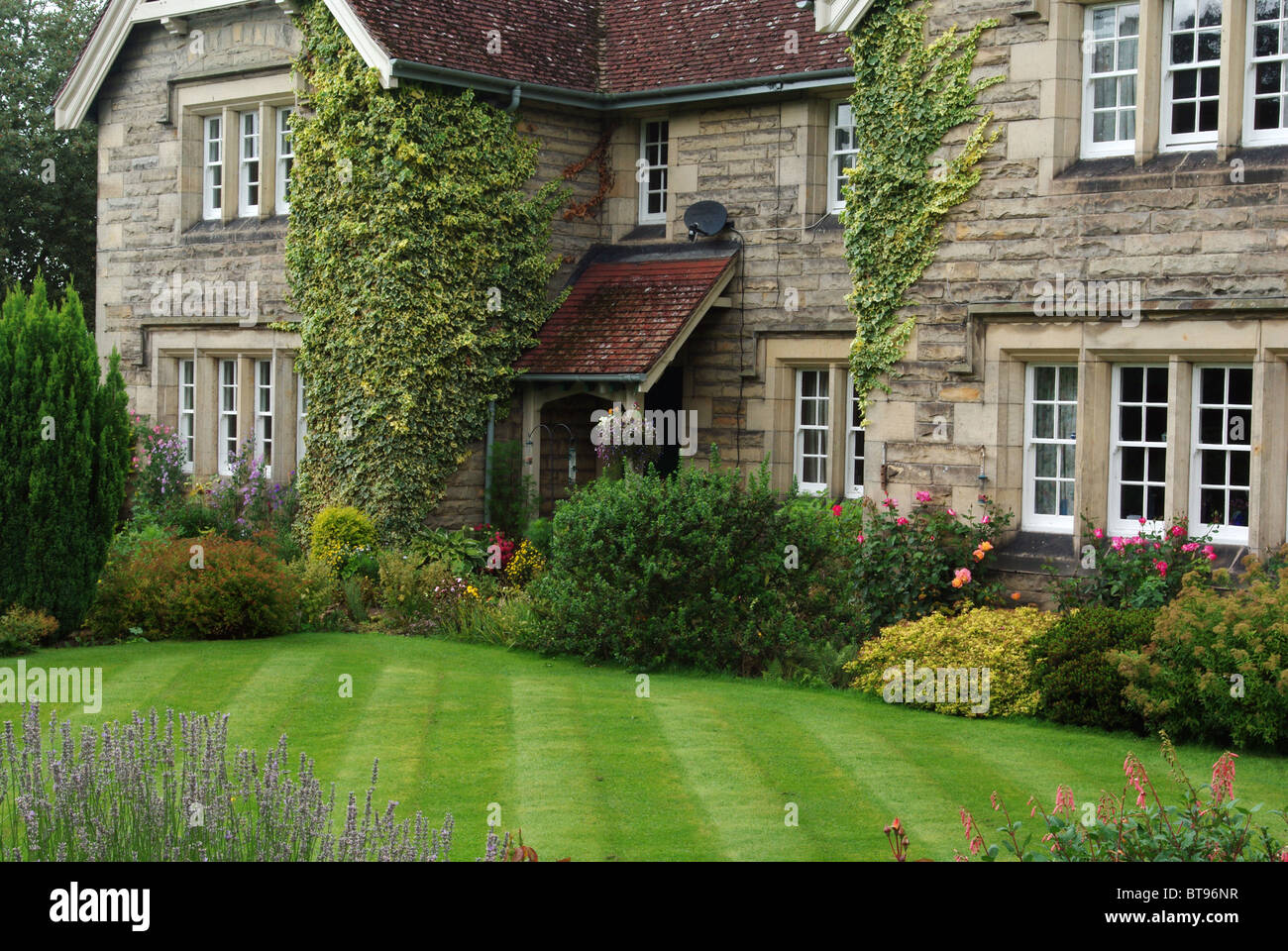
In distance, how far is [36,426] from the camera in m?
14.7

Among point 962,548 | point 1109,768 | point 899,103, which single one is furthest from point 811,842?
point 899,103

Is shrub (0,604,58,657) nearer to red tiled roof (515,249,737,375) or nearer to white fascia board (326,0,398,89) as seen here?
red tiled roof (515,249,737,375)

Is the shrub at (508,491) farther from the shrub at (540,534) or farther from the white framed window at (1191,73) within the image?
the white framed window at (1191,73)

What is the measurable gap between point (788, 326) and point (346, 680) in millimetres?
8334

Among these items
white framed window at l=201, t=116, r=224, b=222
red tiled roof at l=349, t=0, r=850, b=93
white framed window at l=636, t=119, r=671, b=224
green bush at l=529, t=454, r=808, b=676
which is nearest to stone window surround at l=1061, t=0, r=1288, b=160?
red tiled roof at l=349, t=0, r=850, b=93

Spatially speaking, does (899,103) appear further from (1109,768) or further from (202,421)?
(202,421)

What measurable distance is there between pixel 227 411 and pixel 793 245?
908cm

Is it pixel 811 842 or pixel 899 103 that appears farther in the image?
pixel 899 103

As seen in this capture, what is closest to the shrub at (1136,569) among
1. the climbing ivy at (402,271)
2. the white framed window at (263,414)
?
the climbing ivy at (402,271)

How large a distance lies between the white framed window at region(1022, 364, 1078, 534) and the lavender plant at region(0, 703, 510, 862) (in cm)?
900

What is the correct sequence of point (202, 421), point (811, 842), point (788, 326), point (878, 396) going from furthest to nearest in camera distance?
point (202, 421) < point (788, 326) < point (878, 396) < point (811, 842)

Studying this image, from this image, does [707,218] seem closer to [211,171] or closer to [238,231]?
[238,231]

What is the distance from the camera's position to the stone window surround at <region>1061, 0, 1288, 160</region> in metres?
13.5

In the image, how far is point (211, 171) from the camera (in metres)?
22.8
